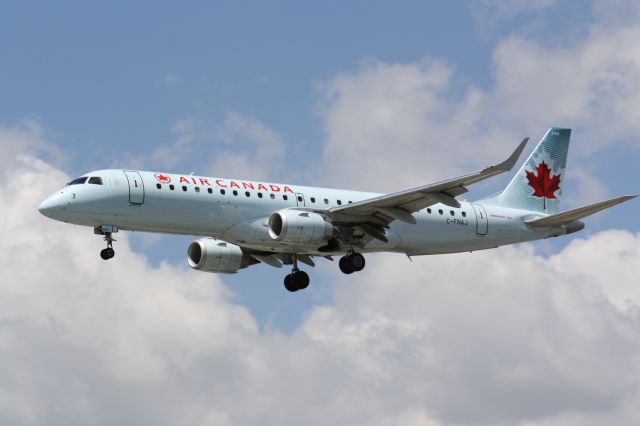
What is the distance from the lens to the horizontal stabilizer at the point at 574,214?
167 ft

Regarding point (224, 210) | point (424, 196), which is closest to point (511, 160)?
point (424, 196)

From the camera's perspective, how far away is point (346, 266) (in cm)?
5497

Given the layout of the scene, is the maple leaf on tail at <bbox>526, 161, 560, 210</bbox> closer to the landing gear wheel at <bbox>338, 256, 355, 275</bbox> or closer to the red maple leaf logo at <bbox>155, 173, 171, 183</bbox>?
the landing gear wheel at <bbox>338, 256, 355, 275</bbox>

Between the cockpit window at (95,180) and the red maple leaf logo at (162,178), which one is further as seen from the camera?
the red maple leaf logo at (162,178)

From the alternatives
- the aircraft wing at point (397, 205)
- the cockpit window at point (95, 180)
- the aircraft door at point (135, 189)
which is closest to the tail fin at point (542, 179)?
the aircraft wing at point (397, 205)

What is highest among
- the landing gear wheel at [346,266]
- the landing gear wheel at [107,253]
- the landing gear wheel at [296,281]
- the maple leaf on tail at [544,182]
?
the maple leaf on tail at [544,182]

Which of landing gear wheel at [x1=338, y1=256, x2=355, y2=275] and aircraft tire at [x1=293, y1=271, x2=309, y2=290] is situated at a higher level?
aircraft tire at [x1=293, y1=271, x2=309, y2=290]

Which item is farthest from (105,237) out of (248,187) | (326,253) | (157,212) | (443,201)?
(443,201)

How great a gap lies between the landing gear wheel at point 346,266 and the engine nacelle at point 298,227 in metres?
2.52

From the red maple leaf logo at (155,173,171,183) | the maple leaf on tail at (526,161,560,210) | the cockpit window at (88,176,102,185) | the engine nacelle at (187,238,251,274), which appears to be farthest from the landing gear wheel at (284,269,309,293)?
the maple leaf on tail at (526,161,560,210)

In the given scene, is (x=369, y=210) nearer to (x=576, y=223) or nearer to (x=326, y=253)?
(x=326, y=253)

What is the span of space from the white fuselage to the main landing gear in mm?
260

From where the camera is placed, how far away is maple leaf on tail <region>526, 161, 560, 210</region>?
62656 millimetres

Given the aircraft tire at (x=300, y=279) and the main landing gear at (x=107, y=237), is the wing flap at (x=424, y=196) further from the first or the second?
the main landing gear at (x=107, y=237)
